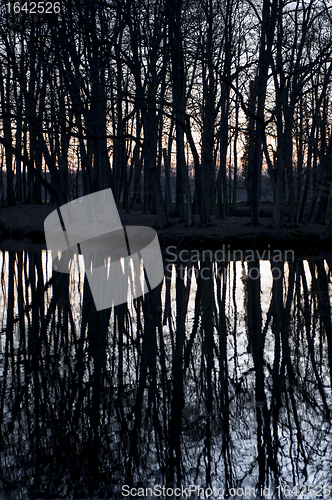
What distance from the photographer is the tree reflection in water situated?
3.43 meters

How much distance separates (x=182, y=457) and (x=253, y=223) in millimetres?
20833

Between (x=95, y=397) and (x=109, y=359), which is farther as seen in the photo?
(x=109, y=359)

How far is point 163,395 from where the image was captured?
4738 mm

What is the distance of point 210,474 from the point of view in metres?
3.39

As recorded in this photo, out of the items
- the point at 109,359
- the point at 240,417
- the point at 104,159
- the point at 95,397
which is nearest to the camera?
the point at 240,417

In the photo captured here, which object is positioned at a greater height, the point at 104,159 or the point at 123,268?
the point at 104,159

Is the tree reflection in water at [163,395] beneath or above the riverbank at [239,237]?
beneath

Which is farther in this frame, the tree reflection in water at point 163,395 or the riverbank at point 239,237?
the riverbank at point 239,237

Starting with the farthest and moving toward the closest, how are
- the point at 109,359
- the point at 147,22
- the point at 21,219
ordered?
the point at 21,219
the point at 147,22
the point at 109,359

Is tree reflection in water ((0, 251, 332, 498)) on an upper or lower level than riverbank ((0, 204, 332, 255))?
lower

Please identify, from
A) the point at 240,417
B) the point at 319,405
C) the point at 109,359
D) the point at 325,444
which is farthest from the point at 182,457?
the point at 109,359

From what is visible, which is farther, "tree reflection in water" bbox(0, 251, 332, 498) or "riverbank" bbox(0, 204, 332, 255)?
"riverbank" bbox(0, 204, 332, 255)

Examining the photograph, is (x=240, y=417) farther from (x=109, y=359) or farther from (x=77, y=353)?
(x=77, y=353)

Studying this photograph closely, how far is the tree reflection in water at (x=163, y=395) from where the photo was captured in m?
3.43
